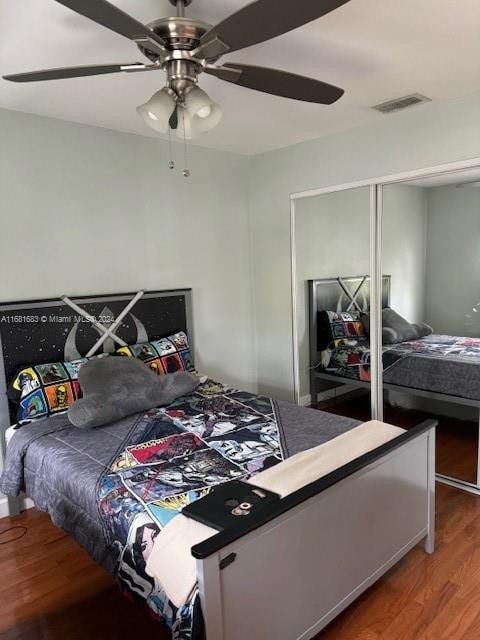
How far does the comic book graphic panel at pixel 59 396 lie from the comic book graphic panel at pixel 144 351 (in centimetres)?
53

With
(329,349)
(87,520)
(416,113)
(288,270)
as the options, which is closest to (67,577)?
(87,520)

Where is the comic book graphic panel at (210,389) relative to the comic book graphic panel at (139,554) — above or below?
above

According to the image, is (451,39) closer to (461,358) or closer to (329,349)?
(461,358)

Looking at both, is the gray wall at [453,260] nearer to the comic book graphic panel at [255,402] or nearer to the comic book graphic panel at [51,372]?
the comic book graphic panel at [255,402]

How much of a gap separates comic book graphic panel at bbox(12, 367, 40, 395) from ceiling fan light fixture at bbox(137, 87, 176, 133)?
1.72 meters

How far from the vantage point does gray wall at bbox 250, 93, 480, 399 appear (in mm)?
2902

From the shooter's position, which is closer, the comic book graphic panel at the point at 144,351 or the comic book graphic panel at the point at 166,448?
the comic book graphic panel at the point at 166,448

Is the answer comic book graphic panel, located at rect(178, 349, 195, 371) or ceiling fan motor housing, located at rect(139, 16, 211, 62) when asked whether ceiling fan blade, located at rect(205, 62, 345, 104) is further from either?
comic book graphic panel, located at rect(178, 349, 195, 371)

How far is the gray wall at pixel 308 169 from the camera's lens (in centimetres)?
290

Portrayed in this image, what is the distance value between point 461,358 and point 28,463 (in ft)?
8.84

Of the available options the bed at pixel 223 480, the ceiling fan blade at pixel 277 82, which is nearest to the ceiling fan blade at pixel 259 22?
the ceiling fan blade at pixel 277 82

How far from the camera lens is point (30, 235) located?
2.93 meters

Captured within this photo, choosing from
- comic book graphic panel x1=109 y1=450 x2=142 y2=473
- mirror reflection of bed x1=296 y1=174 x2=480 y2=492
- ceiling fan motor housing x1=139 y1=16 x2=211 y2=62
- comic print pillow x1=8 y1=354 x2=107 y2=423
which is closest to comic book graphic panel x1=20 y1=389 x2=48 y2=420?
comic print pillow x1=8 y1=354 x2=107 y2=423

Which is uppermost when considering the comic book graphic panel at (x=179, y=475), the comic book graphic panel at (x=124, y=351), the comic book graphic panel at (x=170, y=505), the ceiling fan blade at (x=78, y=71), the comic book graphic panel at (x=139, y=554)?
the ceiling fan blade at (x=78, y=71)
